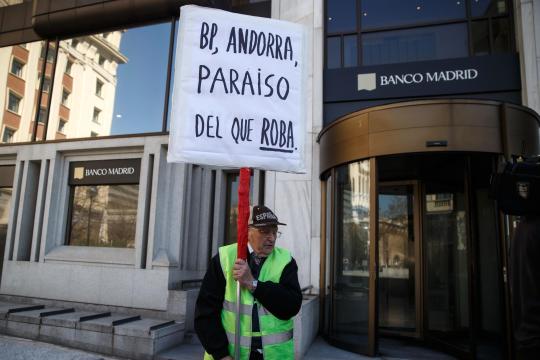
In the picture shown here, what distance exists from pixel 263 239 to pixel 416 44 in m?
7.23

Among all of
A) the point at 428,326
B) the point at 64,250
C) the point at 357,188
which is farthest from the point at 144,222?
the point at 428,326

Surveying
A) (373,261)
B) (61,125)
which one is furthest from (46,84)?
(373,261)

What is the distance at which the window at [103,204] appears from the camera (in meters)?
9.54

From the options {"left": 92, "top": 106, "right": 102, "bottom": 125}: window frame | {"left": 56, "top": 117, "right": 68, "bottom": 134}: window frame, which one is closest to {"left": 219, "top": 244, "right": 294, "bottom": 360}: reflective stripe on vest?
{"left": 92, "top": 106, "right": 102, "bottom": 125}: window frame

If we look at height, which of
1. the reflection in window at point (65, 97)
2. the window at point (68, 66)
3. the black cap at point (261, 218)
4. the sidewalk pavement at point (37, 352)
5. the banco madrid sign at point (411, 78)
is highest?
the window at point (68, 66)

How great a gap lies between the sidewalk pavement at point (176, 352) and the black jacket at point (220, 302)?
383 cm

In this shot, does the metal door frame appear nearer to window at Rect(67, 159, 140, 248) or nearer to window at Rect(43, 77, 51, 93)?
window at Rect(67, 159, 140, 248)

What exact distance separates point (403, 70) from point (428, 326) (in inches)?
188

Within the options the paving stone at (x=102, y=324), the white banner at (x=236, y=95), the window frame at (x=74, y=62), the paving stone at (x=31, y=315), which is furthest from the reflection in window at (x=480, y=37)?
the paving stone at (x=31, y=315)

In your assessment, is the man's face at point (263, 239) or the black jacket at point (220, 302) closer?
the black jacket at point (220, 302)

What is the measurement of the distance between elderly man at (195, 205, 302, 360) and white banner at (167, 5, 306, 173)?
57 centimetres

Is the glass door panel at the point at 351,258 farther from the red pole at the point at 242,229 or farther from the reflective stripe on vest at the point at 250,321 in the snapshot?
the red pole at the point at 242,229

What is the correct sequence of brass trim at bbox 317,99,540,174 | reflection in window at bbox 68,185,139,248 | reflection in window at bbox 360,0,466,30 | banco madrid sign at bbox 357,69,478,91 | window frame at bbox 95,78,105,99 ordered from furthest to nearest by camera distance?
window frame at bbox 95,78,105,99 < reflection in window at bbox 68,185,139,248 < reflection in window at bbox 360,0,466,30 < banco madrid sign at bbox 357,69,478,91 < brass trim at bbox 317,99,540,174

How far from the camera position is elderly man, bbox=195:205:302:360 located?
9.05ft
